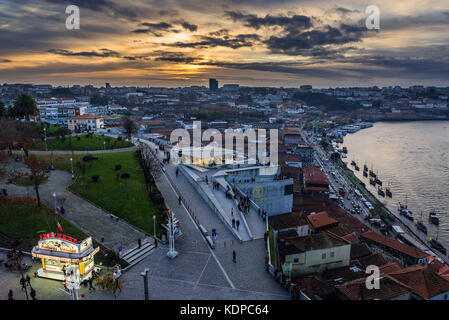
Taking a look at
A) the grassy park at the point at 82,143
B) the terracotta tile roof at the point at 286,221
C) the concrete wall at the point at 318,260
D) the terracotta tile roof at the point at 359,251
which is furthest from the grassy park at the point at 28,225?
the terracotta tile roof at the point at 359,251

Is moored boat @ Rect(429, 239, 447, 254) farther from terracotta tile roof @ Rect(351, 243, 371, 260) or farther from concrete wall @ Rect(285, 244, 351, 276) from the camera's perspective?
concrete wall @ Rect(285, 244, 351, 276)

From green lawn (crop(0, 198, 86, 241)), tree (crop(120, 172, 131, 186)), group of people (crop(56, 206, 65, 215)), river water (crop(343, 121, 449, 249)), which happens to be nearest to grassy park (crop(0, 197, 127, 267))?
green lawn (crop(0, 198, 86, 241))

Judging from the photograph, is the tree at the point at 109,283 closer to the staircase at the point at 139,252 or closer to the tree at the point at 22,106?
the staircase at the point at 139,252

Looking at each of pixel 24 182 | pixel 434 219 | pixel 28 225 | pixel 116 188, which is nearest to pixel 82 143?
pixel 24 182
